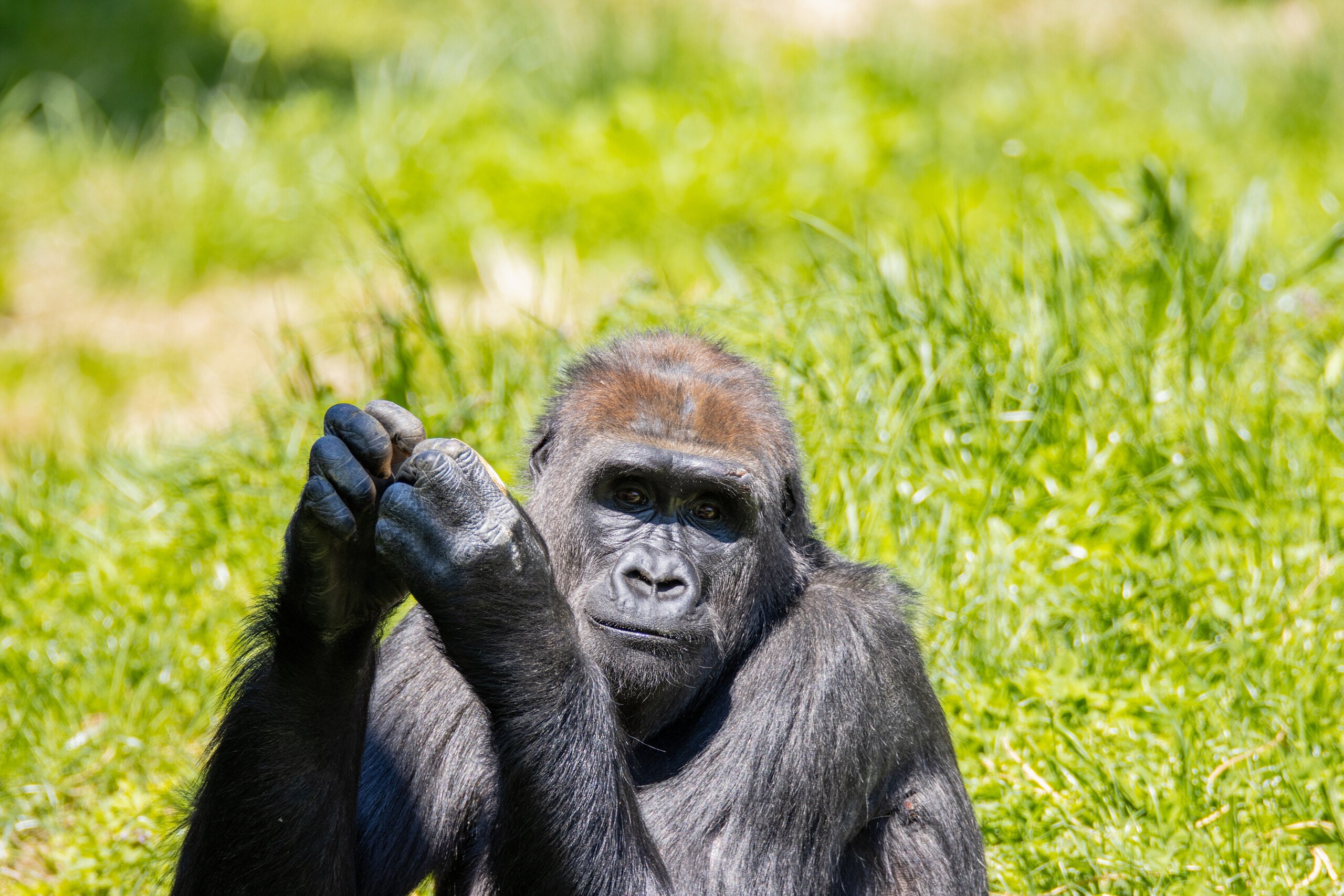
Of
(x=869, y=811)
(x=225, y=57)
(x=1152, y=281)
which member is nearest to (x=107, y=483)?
(x=869, y=811)

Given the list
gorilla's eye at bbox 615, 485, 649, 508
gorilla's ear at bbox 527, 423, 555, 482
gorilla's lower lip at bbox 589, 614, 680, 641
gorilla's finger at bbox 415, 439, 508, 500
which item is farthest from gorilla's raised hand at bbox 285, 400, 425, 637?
gorilla's ear at bbox 527, 423, 555, 482

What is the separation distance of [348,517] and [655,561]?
744 mm

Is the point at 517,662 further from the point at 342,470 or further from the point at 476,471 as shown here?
the point at 342,470

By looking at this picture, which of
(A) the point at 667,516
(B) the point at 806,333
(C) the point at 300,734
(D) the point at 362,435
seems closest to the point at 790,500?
(A) the point at 667,516

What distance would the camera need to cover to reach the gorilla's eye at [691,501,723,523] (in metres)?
3.50

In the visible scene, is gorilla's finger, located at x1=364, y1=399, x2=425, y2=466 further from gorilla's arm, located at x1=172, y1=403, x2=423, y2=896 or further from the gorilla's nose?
the gorilla's nose

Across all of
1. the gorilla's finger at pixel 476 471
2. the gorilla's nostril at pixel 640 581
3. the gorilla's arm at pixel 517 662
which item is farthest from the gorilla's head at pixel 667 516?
the gorilla's finger at pixel 476 471

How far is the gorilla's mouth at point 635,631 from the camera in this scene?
3221 millimetres

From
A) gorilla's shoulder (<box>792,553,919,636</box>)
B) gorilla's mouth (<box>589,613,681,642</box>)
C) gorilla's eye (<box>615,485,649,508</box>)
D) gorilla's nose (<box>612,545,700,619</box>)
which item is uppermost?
gorilla's eye (<box>615,485,649,508</box>)

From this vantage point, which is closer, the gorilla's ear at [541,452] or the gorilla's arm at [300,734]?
the gorilla's arm at [300,734]

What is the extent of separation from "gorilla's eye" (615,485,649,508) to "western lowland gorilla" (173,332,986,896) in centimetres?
2

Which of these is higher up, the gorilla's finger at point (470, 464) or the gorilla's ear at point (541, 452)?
the gorilla's finger at point (470, 464)

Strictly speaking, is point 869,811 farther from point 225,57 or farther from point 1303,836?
point 225,57

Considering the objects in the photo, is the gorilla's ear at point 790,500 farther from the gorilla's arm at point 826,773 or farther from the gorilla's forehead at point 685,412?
the gorilla's arm at point 826,773
